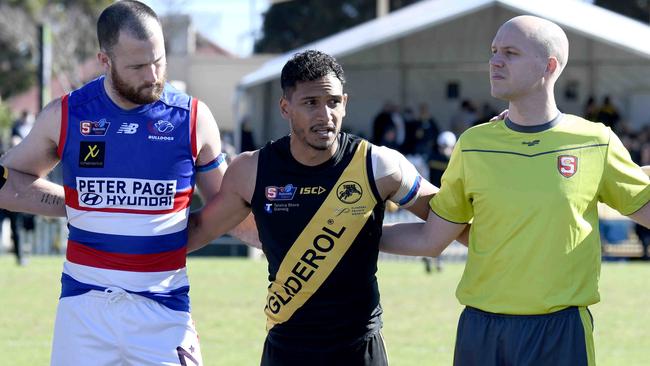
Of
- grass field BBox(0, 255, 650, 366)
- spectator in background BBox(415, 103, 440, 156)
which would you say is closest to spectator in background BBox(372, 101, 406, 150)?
spectator in background BBox(415, 103, 440, 156)

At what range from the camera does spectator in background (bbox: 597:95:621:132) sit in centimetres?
2433

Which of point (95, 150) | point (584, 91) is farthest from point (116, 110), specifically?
point (584, 91)

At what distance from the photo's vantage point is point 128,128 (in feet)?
16.3

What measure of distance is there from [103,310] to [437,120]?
2376 centimetres

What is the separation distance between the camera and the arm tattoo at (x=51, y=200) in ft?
17.1

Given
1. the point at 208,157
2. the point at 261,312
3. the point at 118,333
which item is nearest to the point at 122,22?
the point at 208,157

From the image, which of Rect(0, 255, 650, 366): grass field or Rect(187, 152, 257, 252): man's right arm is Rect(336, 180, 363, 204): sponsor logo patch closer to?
Rect(187, 152, 257, 252): man's right arm

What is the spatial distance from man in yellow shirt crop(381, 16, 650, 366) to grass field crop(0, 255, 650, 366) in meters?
4.73

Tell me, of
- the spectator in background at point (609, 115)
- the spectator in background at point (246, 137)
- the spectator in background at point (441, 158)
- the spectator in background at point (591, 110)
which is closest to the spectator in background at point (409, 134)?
the spectator in background at point (246, 137)

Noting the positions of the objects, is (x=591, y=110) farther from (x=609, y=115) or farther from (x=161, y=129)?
(x=161, y=129)

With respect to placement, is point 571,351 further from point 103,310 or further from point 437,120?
point 437,120

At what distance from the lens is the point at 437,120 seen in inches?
1111

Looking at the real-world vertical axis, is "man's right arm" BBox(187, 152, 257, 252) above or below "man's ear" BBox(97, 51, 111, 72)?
below

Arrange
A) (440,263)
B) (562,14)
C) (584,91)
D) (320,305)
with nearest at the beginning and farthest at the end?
(320,305) → (440,263) → (562,14) → (584,91)
